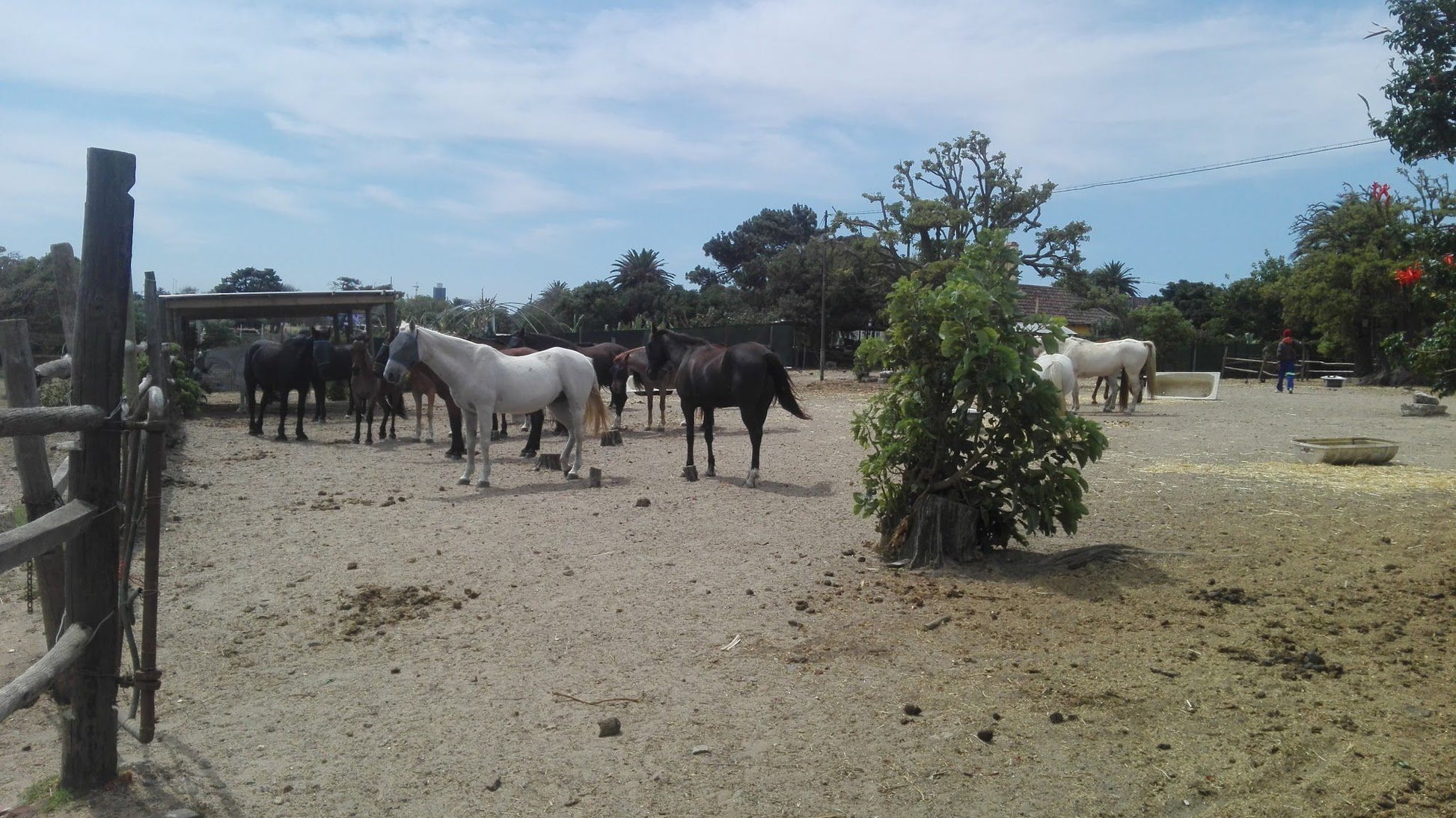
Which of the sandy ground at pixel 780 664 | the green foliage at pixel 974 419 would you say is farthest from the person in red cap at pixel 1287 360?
the green foliage at pixel 974 419

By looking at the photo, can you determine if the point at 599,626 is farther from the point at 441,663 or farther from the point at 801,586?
the point at 801,586

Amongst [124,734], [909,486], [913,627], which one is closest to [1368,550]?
[909,486]

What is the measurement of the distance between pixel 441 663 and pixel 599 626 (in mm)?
910

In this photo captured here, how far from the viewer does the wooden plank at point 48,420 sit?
117 inches

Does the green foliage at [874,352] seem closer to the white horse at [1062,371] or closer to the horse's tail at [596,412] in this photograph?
the horse's tail at [596,412]

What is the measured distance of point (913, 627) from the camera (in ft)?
17.8

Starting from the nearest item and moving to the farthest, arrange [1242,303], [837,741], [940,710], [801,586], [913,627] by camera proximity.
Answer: [837,741] → [940,710] → [913,627] → [801,586] → [1242,303]

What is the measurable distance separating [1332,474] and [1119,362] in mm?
9569

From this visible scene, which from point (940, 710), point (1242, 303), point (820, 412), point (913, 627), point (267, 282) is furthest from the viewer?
point (267, 282)

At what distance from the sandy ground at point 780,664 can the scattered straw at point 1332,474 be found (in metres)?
0.26

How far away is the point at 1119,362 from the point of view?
19328mm

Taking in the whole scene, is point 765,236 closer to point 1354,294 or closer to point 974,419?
point 1354,294

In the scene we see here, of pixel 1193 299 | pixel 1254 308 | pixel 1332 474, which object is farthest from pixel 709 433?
pixel 1193 299

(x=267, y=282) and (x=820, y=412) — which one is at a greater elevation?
(x=267, y=282)
